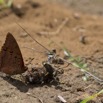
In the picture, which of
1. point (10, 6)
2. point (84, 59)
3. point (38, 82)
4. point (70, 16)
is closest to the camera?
point (38, 82)

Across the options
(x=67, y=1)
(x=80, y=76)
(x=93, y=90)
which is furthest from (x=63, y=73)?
(x=67, y=1)

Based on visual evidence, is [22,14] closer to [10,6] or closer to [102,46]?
[10,6]

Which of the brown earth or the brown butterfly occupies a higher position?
the brown butterfly

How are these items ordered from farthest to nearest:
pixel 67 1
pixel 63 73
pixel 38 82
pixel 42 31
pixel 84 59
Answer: pixel 67 1 → pixel 42 31 → pixel 84 59 → pixel 63 73 → pixel 38 82

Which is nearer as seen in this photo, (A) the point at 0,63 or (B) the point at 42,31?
(A) the point at 0,63

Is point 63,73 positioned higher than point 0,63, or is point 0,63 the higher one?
point 0,63

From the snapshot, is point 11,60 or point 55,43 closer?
point 11,60
